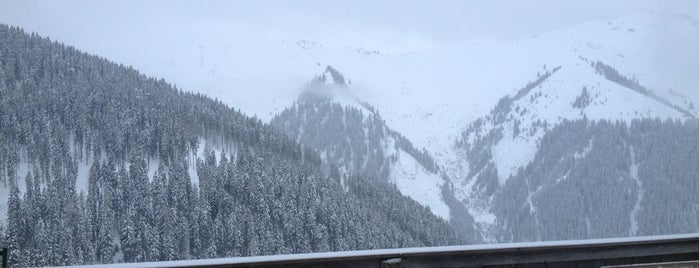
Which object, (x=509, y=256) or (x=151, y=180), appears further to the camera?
(x=151, y=180)

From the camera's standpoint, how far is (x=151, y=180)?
125 m

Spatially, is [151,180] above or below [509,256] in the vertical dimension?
below

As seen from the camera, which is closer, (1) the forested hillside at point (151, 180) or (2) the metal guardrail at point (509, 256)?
(2) the metal guardrail at point (509, 256)

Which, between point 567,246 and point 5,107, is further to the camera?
point 5,107

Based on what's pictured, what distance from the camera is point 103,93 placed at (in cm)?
14825

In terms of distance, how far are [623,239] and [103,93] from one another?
A: 493 feet

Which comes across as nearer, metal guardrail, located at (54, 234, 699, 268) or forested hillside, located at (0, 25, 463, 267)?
metal guardrail, located at (54, 234, 699, 268)

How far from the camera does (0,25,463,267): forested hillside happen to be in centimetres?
10550

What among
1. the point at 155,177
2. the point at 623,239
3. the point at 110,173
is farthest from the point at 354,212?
the point at 623,239

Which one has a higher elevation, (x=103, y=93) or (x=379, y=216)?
(x=103, y=93)

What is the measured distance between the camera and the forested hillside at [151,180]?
10550 centimetres

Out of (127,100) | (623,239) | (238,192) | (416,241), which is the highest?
(127,100)

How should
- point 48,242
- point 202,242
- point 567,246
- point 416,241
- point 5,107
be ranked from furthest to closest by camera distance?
point 5,107
point 416,241
point 202,242
point 48,242
point 567,246

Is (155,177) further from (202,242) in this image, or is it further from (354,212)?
(354,212)
